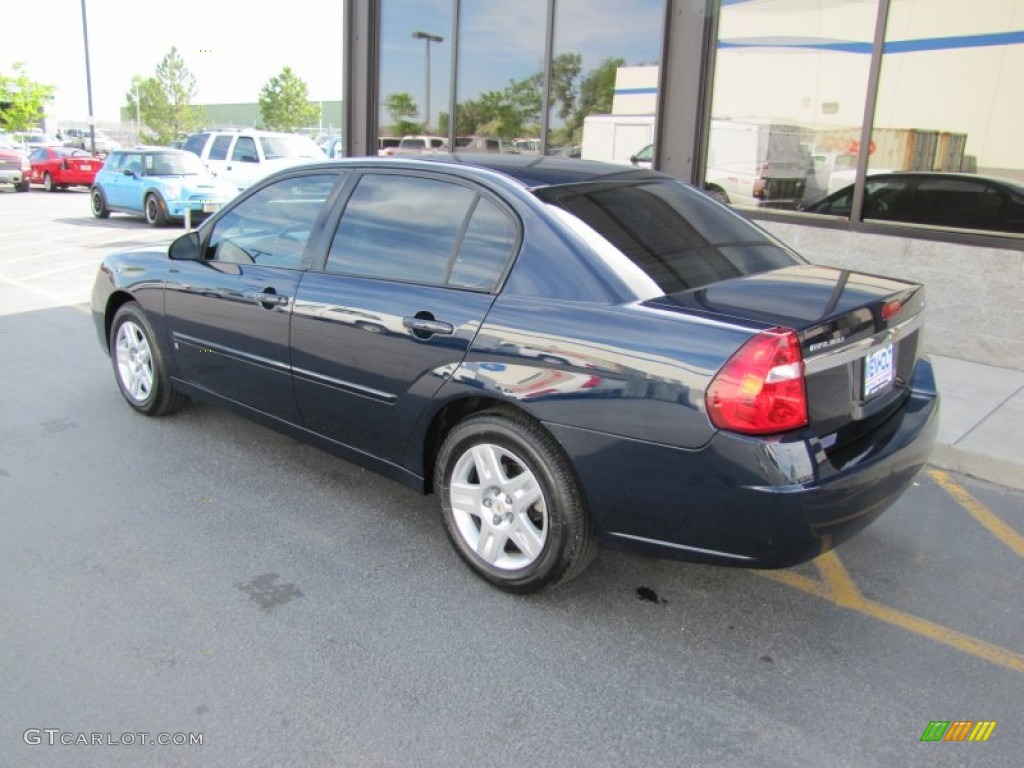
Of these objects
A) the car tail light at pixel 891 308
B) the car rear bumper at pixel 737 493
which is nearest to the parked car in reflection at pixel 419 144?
the car tail light at pixel 891 308

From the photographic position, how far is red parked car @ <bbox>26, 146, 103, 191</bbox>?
25797mm

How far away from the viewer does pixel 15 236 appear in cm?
1476

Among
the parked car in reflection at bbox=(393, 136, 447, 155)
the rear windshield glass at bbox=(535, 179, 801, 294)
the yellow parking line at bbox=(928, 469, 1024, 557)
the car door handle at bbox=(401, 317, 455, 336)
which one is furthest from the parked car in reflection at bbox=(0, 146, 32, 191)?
the yellow parking line at bbox=(928, 469, 1024, 557)

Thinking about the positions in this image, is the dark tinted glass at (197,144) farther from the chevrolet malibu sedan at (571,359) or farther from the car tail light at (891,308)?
the car tail light at (891,308)

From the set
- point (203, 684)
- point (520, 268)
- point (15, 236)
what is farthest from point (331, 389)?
point (15, 236)

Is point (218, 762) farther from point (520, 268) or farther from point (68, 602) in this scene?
point (520, 268)

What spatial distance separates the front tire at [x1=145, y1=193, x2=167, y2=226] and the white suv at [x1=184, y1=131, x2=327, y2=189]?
5.11ft

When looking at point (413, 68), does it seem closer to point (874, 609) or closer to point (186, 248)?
point (186, 248)

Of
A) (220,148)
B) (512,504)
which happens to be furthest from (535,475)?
(220,148)

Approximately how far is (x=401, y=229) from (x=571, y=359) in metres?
1.16

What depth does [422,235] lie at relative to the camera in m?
3.54

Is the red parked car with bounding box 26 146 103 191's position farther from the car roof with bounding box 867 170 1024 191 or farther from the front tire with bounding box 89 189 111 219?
the car roof with bounding box 867 170 1024 191

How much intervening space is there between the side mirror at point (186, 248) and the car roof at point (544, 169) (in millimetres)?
1421

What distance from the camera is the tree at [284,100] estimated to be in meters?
61.2
